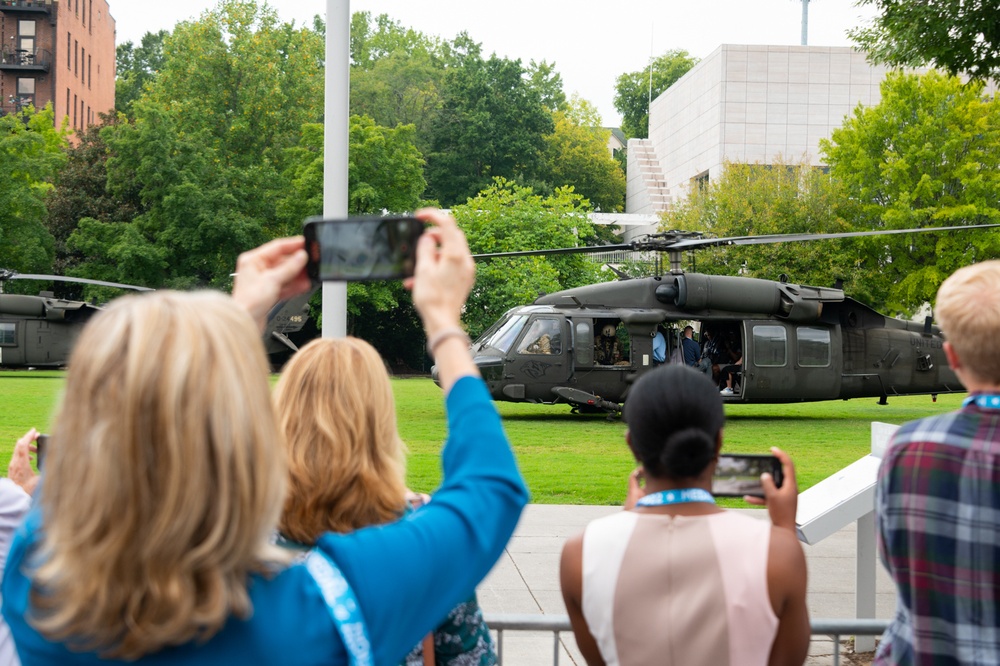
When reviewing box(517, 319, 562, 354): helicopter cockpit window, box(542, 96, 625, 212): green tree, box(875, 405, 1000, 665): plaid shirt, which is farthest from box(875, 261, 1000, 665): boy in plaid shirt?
box(542, 96, 625, 212): green tree

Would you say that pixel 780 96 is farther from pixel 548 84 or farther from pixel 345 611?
pixel 345 611

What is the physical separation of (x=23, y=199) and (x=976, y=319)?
156 feet

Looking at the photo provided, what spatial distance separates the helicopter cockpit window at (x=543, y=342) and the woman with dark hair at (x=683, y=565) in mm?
18002

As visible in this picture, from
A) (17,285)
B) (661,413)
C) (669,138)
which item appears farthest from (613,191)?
(661,413)

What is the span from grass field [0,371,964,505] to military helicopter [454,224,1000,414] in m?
0.82

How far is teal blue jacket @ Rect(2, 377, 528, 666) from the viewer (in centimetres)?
144

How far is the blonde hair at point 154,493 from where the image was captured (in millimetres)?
1351

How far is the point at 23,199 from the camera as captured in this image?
44.5 meters

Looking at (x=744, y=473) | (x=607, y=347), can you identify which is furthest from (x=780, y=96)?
(x=744, y=473)

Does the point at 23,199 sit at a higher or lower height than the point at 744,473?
higher

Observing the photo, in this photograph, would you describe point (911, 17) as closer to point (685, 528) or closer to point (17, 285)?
point (685, 528)

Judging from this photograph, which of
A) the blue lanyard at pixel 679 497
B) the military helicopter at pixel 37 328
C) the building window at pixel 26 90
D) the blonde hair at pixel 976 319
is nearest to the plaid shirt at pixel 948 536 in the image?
the blonde hair at pixel 976 319

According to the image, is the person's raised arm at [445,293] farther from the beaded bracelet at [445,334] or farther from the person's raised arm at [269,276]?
the person's raised arm at [269,276]

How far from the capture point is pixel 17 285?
4497cm
